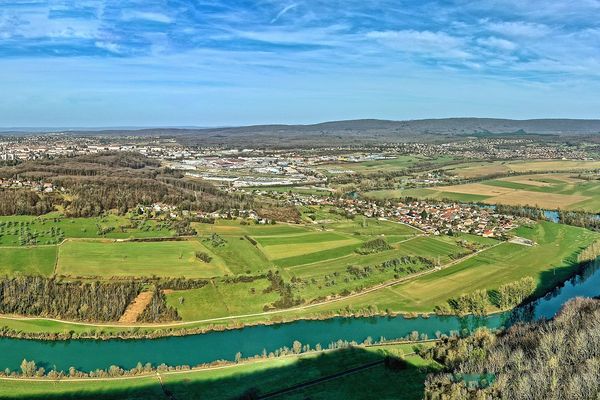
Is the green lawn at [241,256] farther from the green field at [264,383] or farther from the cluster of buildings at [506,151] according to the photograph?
the cluster of buildings at [506,151]

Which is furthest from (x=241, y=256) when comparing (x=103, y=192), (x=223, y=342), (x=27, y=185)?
(x=27, y=185)

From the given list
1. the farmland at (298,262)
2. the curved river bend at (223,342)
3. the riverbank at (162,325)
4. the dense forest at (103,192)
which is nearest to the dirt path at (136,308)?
the riverbank at (162,325)

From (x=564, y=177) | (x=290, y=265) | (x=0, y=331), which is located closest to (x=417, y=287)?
(x=290, y=265)

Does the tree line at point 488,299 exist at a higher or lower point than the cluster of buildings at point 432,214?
lower

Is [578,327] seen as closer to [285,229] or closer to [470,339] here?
[470,339]

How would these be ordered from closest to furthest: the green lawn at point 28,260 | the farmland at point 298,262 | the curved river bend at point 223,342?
the curved river bend at point 223,342, the farmland at point 298,262, the green lawn at point 28,260

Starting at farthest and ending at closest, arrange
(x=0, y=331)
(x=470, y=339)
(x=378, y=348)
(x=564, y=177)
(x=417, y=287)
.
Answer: (x=564, y=177), (x=417, y=287), (x=0, y=331), (x=378, y=348), (x=470, y=339)
